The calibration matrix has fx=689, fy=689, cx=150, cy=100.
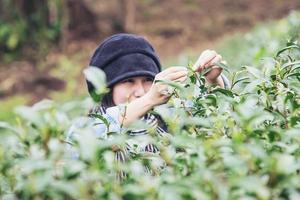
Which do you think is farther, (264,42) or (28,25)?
(28,25)

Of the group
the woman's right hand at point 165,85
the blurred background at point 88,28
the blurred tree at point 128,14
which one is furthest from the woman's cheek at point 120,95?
the blurred tree at point 128,14

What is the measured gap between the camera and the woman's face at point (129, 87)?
3.19 meters

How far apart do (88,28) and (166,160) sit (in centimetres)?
1355

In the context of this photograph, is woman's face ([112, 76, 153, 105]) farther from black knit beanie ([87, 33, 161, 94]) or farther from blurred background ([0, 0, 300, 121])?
blurred background ([0, 0, 300, 121])

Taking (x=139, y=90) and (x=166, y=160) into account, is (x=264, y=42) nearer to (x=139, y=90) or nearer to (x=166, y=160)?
(x=139, y=90)

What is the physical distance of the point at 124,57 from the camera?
10.7 ft

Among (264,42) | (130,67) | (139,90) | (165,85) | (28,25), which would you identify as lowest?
(165,85)

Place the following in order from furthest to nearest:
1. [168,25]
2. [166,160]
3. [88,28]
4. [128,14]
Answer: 1. [168,25]
2. [88,28]
3. [128,14]
4. [166,160]

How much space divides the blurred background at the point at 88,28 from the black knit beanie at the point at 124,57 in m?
9.25

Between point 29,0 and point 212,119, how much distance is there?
13.2 meters

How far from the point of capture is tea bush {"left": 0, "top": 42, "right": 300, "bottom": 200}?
1582mm

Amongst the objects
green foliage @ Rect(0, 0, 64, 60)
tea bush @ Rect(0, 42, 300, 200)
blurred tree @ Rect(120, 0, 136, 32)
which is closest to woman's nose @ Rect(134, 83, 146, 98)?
tea bush @ Rect(0, 42, 300, 200)

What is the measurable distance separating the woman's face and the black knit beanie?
0.12ft

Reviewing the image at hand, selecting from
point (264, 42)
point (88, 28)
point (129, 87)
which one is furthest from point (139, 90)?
point (88, 28)
